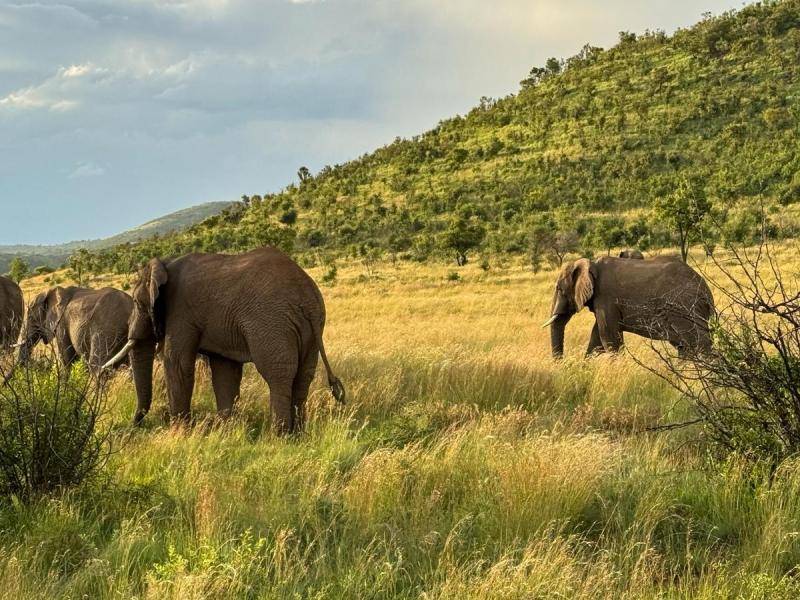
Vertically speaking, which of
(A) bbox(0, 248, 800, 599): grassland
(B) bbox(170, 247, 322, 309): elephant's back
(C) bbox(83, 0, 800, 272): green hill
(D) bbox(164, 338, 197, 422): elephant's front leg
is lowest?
(A) bbox(0, 248, 800, 599): grassland

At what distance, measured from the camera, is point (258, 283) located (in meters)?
6.93

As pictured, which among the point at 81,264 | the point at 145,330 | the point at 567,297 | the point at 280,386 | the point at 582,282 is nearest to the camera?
the point at 280,386

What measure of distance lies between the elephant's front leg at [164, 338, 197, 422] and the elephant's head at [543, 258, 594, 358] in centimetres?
764

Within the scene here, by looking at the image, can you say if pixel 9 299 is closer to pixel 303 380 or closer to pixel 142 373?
pixel 142 373

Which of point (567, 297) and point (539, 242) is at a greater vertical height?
point (567, 297)

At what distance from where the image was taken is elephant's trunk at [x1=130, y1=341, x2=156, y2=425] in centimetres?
761

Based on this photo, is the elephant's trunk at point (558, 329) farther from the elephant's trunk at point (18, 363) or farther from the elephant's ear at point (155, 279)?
the elephant's trunk at point (18, 363)

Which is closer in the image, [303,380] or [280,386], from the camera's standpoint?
[280,386]

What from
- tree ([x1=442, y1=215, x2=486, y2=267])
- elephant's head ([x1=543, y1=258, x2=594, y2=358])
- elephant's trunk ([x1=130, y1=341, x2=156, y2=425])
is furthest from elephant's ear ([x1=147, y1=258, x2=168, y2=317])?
tree ([x1=442, y1=215, x2=486, y2=267])

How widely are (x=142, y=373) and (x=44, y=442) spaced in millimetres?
3044

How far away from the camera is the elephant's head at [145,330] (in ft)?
23.8

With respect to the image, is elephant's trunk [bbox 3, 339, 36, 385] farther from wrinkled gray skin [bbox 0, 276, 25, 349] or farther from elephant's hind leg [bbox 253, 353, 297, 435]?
wrinkled gray skin [bbox 0, 276, 25, 349]

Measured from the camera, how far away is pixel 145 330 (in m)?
7.56

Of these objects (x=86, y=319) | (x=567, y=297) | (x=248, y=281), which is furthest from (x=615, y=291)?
(x=86, y=319)
